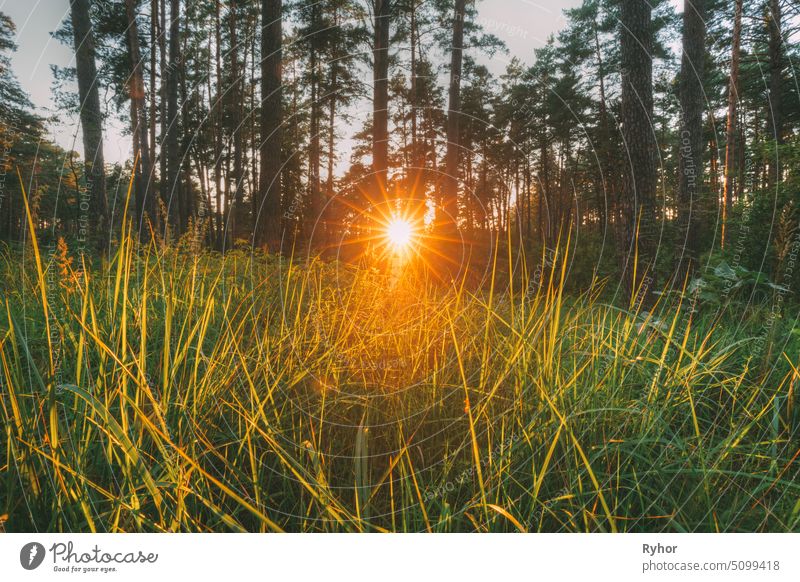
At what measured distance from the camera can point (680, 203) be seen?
5516mm

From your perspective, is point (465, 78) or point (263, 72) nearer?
point (465, 78)

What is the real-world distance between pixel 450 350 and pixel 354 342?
1.74ft

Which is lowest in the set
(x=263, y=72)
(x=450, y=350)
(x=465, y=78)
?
(x=450, y=350)

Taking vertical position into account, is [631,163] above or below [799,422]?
above

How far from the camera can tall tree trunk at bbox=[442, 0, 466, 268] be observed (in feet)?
9.83

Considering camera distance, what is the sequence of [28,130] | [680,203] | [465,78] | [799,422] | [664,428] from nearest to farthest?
[664,428], [799,422], [28,130], [465,78], [680,203]

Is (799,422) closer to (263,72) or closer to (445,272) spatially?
(445,272)

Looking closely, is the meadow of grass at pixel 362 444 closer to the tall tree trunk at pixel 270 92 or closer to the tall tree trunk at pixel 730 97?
the tall tree trunk at pixel 730 97

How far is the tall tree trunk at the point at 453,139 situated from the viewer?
300cm

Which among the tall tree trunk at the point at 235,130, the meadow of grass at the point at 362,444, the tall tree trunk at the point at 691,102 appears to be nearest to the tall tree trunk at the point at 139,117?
the tall tree trunk at the point at 235,130
